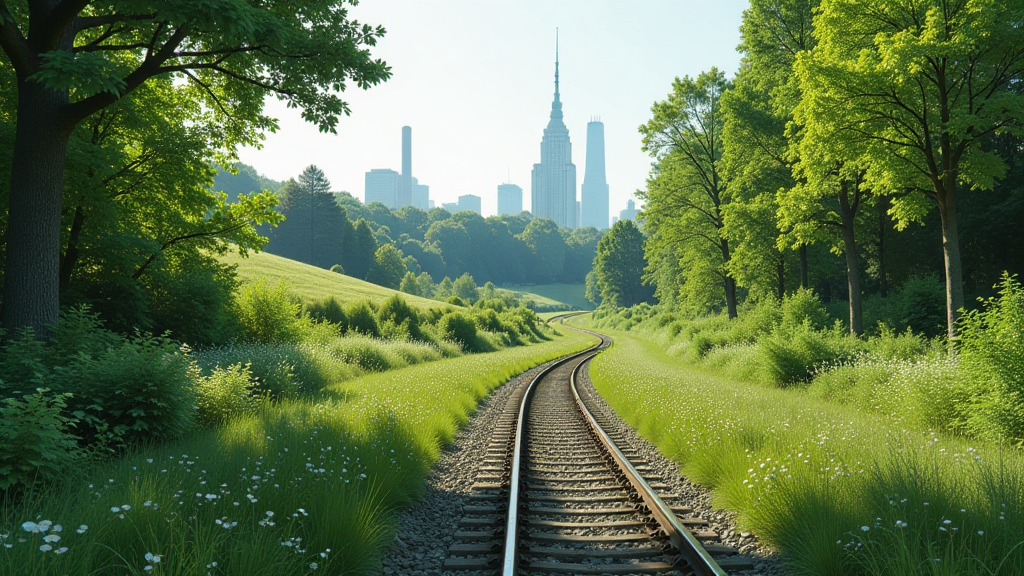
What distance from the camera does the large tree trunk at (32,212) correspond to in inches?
324

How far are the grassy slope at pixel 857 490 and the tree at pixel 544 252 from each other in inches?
6766

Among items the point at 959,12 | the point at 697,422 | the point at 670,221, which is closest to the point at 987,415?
the point at 697,422

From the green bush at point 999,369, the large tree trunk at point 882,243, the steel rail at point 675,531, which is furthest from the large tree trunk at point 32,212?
the large tree trunk at point 882,243

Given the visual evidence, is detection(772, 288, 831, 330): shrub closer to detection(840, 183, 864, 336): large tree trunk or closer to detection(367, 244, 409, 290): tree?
detection(840, 183, 864, 336): large tree trunk

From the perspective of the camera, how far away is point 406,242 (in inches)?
6407

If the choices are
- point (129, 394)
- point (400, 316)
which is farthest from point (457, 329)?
point (129, 394)

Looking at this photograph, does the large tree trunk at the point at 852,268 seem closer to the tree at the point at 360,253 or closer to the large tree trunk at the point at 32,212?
the large tree trunk at the point at 32,212

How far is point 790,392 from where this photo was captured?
13.7 m

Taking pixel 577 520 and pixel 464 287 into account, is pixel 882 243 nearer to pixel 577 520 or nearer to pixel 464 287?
pixel 577 520

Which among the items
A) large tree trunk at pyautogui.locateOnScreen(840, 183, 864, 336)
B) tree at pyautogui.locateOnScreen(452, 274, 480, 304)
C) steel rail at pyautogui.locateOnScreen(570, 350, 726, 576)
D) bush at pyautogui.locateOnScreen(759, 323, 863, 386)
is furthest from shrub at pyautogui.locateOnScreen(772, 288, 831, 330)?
tree at pyautogui.locateOnScreen(452, 274, 480, 304)

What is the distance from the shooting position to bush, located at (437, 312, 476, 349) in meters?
34.0

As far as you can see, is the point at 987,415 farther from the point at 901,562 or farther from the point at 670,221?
the point at 670,221

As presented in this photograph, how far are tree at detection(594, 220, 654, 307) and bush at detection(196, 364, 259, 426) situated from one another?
323 ft

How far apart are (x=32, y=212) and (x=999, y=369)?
15.5m
